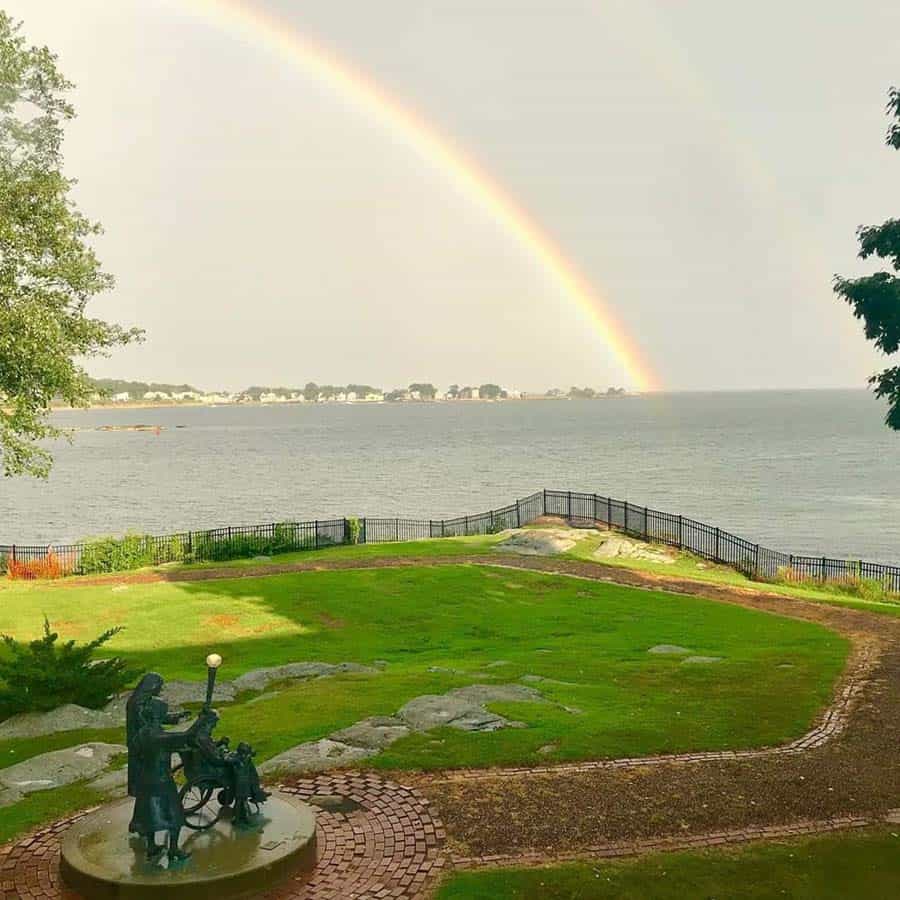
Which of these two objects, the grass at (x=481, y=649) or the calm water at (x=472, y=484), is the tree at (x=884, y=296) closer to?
the grass at (x=481, y=649)

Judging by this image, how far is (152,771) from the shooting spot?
29.6 feet

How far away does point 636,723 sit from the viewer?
13727 millimetres

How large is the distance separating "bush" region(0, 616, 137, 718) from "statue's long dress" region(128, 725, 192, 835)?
21.6 ft

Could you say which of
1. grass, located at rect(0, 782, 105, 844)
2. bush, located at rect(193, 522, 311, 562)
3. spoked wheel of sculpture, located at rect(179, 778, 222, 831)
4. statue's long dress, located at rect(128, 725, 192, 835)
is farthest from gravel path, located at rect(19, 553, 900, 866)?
bush, located at rect(193, 522, 311, 562)

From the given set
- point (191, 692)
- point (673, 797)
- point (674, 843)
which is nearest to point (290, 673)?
point (191, 692)

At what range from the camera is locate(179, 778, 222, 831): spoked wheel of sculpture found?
368 inches

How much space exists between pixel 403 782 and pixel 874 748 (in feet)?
24.4

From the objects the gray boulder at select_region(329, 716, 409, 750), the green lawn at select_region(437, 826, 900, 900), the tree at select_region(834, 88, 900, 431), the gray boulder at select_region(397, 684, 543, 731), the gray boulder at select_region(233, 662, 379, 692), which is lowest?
the gray boulder at select_region(233, 662, 379, 692)

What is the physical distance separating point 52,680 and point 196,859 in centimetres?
743

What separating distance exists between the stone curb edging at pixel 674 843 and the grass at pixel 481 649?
8.35 feet

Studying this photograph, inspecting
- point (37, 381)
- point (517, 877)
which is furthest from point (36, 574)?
point (517, 877)

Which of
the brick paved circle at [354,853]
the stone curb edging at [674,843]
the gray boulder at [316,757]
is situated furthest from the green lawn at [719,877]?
the gray boulder at [316,757]

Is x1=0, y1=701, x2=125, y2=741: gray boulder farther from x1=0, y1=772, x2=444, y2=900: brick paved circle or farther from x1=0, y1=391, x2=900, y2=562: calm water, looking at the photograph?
x1=0, y1=391, x2=900, y2=562: calm water

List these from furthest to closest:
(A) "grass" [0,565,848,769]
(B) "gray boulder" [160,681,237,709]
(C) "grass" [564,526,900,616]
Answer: (C) "grass" [564,526,900,616], (B) "gray boulder" [160,681,237,709], (A) "grass" [0,565,848,769]
